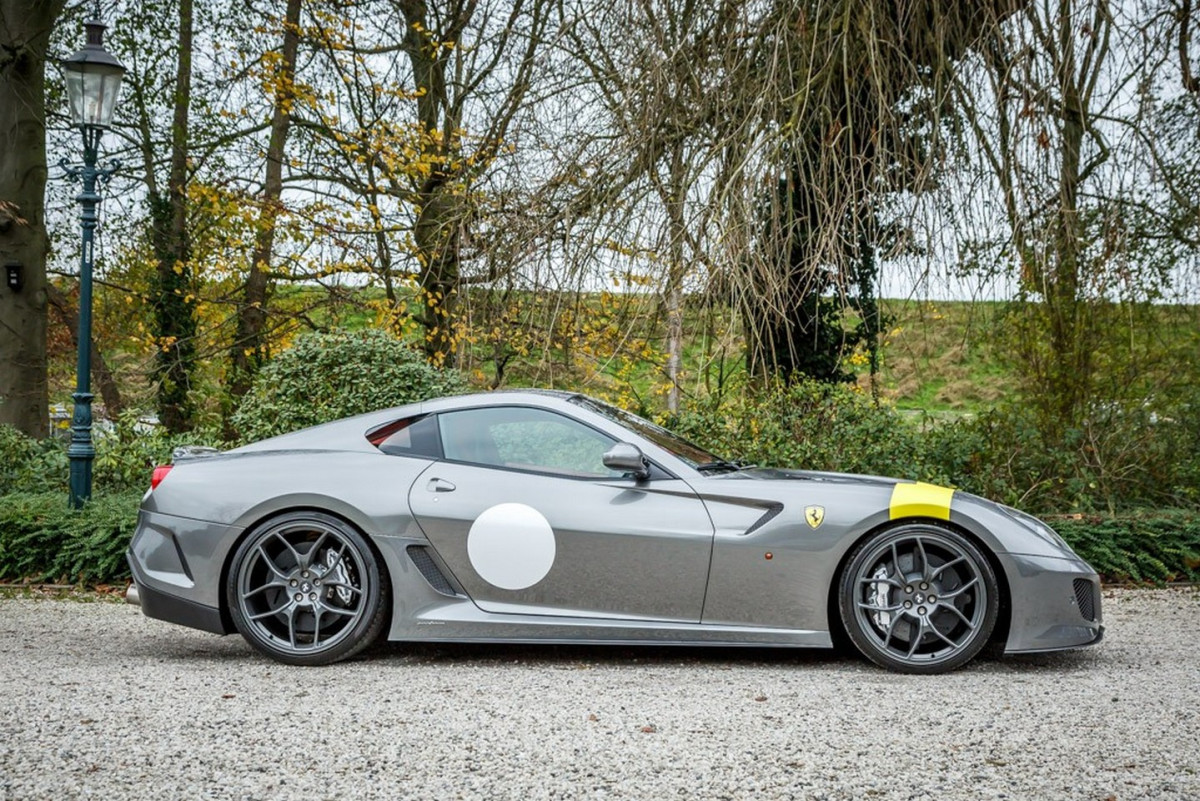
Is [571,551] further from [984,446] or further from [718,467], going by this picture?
[984,446]

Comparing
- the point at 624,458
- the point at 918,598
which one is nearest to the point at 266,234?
the point at 624,458

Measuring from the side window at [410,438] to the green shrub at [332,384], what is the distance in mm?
3549

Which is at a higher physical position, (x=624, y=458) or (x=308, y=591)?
(x=624, y=458)

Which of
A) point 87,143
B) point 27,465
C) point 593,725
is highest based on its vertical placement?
point 87,143

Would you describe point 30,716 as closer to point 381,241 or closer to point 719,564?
point 719,564

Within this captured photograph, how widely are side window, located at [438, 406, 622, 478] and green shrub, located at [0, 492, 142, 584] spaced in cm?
378

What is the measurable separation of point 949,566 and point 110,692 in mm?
3641

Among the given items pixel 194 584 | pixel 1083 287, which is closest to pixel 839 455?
pixel 1083 287

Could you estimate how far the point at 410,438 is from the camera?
544cm

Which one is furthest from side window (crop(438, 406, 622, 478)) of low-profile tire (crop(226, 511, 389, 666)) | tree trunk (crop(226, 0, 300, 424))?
tree trunk (crop(226, 0, 300, 424))

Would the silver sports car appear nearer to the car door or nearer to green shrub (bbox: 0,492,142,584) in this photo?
the car door

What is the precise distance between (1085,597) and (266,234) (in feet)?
46.6

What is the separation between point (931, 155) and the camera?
7.61m

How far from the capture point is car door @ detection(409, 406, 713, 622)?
5012 mm
